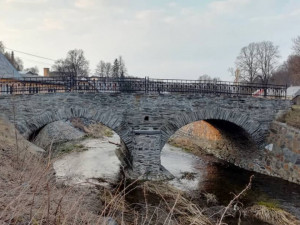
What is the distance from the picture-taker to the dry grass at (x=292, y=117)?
14188 mm

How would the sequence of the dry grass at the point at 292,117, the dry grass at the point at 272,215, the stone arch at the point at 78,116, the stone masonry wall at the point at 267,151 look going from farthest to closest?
the dry grass at the point at 292,117 < the stone masonry wall at the point at 267,151 < the stone arch at the point at 78,116 < the dry grass at the point at 272,215

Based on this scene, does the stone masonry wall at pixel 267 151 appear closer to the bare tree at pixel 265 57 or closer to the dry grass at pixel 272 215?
the dry grass at pixel 272 215

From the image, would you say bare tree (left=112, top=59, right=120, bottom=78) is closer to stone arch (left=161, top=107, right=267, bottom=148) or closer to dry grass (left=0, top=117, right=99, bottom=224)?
stone arch (left=161, top=107, right=267, bottom=148)

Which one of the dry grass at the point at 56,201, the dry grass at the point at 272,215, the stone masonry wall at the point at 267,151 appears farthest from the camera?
the stone masonry wall at the point at 267,151

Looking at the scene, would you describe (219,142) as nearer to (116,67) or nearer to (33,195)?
(33,195)

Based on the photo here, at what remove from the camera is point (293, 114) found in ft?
49.0

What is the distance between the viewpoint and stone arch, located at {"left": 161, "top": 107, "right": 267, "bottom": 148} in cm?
1366

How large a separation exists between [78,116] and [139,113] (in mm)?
2750

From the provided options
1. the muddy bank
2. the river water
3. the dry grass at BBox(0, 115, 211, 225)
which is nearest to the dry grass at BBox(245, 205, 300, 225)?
the muddy bank

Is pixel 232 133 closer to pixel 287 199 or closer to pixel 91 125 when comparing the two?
pixel 287 199

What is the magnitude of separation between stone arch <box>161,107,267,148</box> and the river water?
2003mm

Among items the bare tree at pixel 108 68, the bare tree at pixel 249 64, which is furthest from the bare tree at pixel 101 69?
the bare tree at pixel 249 64

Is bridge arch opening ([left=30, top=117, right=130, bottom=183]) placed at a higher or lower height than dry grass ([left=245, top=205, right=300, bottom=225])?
higher

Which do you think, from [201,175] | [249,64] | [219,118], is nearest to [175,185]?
[201,175]
